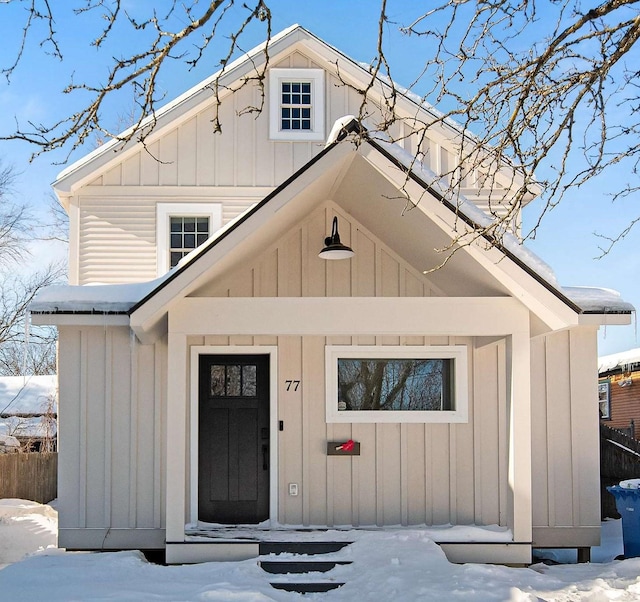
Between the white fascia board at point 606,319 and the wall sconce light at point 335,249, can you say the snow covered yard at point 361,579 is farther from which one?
the wall sconce light at point 335,249

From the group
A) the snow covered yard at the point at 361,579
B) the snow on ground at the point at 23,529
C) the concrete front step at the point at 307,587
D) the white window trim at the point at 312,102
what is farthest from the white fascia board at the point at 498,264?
the snow on ground at the point at 23,529

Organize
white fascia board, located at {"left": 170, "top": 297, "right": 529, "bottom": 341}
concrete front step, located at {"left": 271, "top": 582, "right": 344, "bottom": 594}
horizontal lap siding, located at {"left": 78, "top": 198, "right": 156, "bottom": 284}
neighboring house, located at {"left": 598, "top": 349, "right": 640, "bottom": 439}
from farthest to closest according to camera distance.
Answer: neighboring house, located at {"left": 598, "top": 349, "right": 640, "bottom": 439}
horizontal lap siding, located at {"left": 78, "top": 198, "right": 156, "bottom": 284}
white fascia board, located at {"left": 170, "top": 297, "right": 529, "bottom": 341}
concrete front step, located at {"left": 271, "top": 582, "right": 344, "bottom": 594}

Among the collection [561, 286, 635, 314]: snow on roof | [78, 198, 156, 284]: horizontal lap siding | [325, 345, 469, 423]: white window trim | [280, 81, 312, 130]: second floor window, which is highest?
[280, 81, 312, 130]: second floor window

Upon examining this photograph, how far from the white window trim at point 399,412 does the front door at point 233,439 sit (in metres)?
0.68

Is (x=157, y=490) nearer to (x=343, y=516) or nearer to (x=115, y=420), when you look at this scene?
(x=115, y=420)

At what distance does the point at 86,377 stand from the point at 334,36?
651 centimetres

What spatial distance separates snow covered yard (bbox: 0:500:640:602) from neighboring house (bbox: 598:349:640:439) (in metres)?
11.8

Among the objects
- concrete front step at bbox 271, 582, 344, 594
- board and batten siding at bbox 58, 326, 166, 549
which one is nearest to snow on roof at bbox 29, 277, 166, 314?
board and batten siding at bbox 58, 326, 166, 549

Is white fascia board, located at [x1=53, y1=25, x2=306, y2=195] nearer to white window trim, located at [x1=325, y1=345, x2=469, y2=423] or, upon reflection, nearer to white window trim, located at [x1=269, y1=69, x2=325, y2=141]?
white window trim, located at [x1=269, y1=69, x2=325, y2=141]

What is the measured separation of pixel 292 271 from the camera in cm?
802

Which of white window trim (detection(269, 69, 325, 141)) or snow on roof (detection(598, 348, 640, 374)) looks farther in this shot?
snow on roof (detection(598, 348, 640, 374))

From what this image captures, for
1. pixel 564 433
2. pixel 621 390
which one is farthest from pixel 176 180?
pixel 621 390

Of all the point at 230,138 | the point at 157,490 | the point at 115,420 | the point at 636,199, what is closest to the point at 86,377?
the point at 115,420

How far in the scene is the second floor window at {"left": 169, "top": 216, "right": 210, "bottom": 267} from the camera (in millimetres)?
10781
